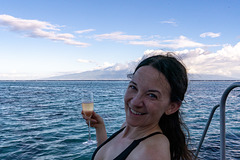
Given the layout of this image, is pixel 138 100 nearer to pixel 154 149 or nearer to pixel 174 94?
pixel 174 94

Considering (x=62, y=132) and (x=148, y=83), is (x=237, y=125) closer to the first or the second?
(x=62, y=132)

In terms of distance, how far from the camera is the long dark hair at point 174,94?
1.71m

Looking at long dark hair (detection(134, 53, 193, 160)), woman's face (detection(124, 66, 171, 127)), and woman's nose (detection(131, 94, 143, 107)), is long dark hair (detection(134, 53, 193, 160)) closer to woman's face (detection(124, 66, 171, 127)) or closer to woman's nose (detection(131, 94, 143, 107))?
woman's face (detection(124, 66, 171, 127))

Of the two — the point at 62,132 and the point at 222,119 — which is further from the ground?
the point at 222,119

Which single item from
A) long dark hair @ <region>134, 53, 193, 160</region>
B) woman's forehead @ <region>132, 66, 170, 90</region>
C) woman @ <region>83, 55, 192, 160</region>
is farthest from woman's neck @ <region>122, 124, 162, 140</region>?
woman's forehead @ <region>132, 66, 170, 90</region>

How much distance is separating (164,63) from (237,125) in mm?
13017

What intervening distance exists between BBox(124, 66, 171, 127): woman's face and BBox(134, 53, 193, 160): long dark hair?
0.04 m

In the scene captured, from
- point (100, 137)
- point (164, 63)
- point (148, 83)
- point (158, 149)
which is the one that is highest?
point (164, 63)

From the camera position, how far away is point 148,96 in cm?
170

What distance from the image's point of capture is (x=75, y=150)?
28.7 ft

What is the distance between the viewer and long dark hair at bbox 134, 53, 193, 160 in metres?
1.71

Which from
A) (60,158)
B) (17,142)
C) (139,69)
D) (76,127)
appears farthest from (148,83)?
(76,127)

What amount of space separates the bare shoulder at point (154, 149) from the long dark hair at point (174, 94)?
26 cm

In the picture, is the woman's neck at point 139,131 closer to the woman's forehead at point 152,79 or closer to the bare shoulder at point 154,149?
the bare shoulder at point 154,149
